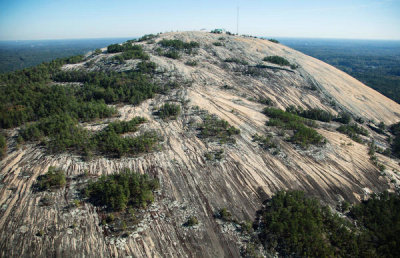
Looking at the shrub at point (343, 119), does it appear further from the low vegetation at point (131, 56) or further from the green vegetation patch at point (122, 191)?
the low vegetation at point (131, 56)

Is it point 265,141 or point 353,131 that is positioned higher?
point 265,141

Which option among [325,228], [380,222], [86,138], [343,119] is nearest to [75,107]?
[86,138]

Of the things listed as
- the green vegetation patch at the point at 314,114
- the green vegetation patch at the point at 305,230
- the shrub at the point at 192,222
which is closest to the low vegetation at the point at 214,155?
the green vegetation patch at the point at 305,230

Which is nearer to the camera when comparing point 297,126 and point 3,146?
point 3,146

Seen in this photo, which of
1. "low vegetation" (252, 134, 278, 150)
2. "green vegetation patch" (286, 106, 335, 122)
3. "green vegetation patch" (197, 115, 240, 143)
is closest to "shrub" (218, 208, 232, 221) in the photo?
"green vegetation patch" (197, 115, 240, 143)

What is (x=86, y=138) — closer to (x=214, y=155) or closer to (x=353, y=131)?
(x=214, y=155)

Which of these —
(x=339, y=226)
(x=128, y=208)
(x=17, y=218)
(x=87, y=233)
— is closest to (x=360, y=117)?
(x=339, y=226)

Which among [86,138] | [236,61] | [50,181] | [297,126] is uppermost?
[236,61]
